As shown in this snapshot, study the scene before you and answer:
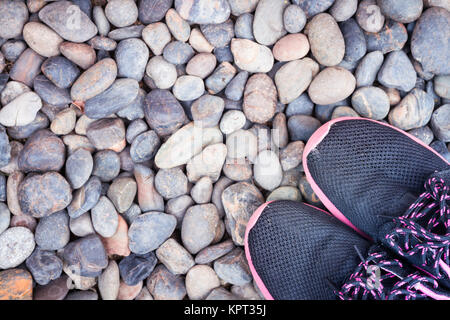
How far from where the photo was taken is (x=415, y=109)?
1176 millimetres

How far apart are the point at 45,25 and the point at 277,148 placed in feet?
2.52

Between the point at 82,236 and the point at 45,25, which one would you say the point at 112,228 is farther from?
the point at 45,25

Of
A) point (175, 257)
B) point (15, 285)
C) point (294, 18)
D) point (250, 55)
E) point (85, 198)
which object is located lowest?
point (15, 285)

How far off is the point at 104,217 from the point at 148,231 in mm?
134

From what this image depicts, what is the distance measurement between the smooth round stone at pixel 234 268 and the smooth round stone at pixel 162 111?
0.43 m

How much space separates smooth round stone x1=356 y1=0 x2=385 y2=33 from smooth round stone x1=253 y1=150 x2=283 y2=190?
47cm

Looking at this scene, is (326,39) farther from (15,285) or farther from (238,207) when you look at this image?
(15,285)

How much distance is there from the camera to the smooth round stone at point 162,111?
1154 mm

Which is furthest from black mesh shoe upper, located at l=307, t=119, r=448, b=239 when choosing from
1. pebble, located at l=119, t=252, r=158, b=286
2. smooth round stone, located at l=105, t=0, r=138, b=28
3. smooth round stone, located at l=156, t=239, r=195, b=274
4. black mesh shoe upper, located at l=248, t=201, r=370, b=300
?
smooth round stone, located at l=105, t=0, r=138, b=28

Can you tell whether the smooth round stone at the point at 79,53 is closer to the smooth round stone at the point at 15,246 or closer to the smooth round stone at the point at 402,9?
the smooth round stone at the point at 15,246

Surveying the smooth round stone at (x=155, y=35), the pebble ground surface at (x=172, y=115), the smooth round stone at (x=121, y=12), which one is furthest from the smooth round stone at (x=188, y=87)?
the smooth round stone at (x=121, y=12)

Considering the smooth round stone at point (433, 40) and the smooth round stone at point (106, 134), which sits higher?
the smooth round stone at point (433, 40)

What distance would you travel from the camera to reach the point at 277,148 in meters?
1.22

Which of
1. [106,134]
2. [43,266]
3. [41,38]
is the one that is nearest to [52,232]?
[43,266]
